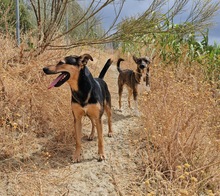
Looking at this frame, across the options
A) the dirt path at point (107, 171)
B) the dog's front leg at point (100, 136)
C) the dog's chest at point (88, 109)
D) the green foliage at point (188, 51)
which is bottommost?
the dirt path at point (107, 171)

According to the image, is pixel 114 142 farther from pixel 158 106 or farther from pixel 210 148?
pixel 210 148

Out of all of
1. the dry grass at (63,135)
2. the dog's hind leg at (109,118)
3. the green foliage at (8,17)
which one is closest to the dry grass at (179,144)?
the dry grass at (63,135)

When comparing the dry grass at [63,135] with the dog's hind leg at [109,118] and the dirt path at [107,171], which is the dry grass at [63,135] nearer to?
the dirt path at [107,171]

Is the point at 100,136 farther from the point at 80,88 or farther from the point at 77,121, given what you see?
the point at 80,88

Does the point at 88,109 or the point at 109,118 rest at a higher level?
the point at 88,109

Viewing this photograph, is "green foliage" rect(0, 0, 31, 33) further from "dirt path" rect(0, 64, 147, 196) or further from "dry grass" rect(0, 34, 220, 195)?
"dirt path" rect(0, 64, 147, 196)

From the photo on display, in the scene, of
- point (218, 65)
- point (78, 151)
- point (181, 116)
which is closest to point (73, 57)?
point (78, 151)

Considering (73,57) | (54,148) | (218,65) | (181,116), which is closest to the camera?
(181,116)

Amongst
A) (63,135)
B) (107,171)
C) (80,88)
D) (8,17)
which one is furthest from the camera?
(8,17)

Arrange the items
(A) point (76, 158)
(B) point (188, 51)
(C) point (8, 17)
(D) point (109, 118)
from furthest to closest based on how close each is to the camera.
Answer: (B) point (188, 51)
(C) point (8, 17)
(D) point (109, 118)
(A) point (76, 158)

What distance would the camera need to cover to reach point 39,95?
3811 mm

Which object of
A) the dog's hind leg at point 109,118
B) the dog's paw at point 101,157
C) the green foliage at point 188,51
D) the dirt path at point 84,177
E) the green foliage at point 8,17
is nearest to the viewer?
the dirt path at point 84,177

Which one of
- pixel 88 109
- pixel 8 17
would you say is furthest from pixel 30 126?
pixel 8 17

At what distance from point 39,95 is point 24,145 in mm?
992
